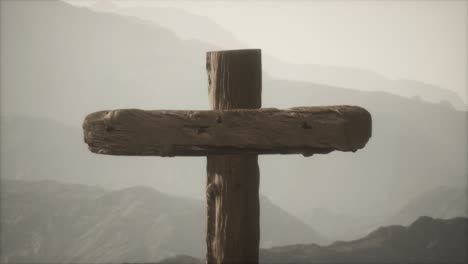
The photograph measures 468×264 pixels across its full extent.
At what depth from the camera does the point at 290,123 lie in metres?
2.56

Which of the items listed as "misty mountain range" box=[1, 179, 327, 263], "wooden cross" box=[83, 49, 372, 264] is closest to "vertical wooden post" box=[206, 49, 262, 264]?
"wooden cross" box=[83, 49, 372, 264]

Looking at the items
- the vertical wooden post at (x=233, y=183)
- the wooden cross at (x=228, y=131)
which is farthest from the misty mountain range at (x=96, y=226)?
the wooden cross at (x=228, y=131)

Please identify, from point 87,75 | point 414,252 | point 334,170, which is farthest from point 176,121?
point 87,75

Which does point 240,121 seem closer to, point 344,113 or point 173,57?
point 344,113

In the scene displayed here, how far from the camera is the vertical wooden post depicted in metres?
2.90

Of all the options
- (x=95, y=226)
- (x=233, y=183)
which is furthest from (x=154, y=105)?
(x=233, y=183)

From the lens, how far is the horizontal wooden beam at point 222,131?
8.37ft

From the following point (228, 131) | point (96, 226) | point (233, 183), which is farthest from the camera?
point (96, 226)

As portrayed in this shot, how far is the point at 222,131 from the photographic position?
2.59 meters

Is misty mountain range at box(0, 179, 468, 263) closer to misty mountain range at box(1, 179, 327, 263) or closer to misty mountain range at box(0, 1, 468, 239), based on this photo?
misty mountain range at box(1, 179, 327, 263)

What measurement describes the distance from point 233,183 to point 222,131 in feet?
1.45

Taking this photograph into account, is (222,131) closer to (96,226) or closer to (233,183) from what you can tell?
(233,183)

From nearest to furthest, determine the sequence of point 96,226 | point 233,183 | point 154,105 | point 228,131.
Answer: point 228,131, point 233,183, point 96,226, point 154,105

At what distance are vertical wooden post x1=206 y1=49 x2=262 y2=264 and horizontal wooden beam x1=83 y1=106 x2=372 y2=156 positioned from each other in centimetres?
33
